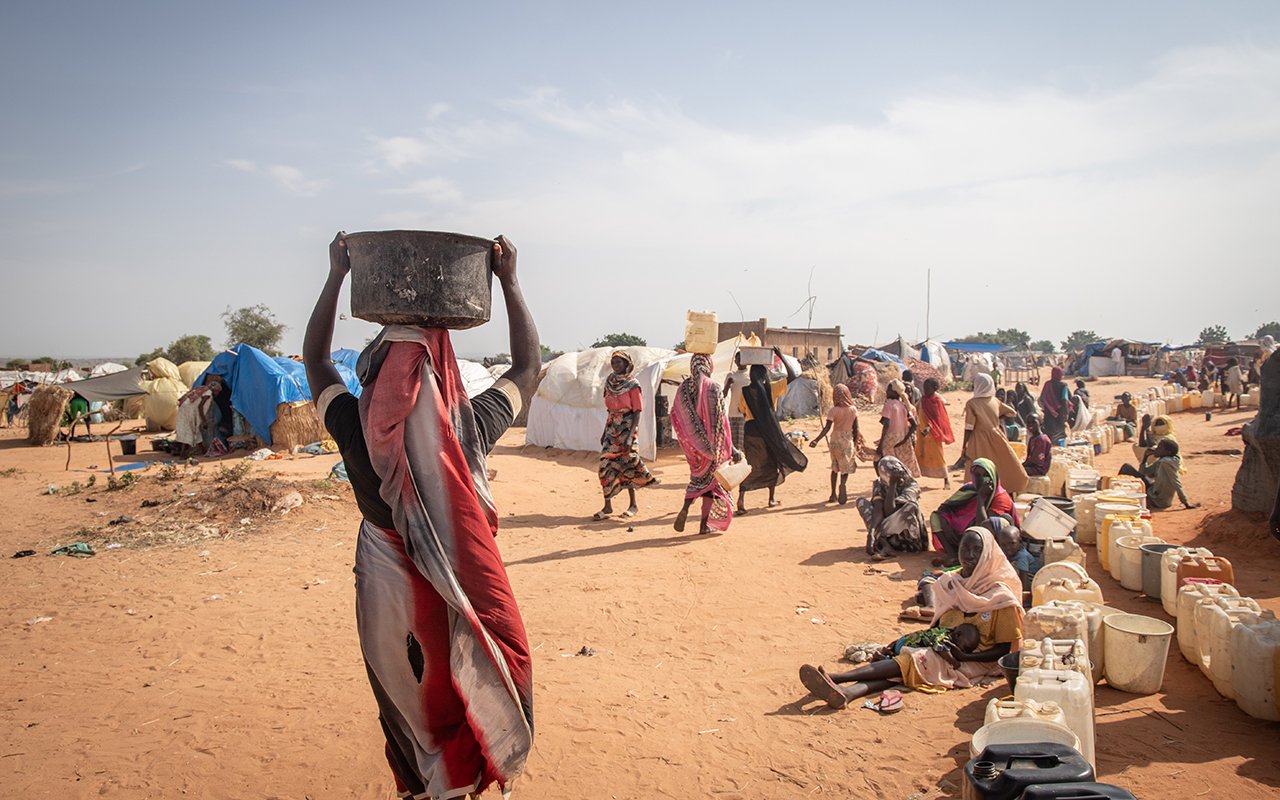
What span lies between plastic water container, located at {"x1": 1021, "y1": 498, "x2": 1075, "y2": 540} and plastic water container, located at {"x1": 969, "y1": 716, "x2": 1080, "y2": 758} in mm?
3519

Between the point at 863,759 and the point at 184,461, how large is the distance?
49.9ft

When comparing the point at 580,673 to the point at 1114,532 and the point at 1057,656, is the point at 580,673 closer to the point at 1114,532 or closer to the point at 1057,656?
the point at 1057,656

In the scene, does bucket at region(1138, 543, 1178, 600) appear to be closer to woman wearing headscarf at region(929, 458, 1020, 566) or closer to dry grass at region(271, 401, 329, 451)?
woman wearing headscarf at region(929, 458, 1020, 566)

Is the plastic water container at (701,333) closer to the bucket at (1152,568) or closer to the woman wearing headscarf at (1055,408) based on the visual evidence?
the bucket at (1152,568)

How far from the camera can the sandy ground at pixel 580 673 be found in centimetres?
355

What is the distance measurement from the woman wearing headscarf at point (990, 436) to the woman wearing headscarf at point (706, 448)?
Answer: 2.89m

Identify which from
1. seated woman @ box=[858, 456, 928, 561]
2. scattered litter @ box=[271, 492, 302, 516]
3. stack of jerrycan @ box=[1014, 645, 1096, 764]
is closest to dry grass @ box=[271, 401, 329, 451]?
scattered litter @ box=[271, 492, 302, 516]

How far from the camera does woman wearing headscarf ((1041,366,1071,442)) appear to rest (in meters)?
13.5

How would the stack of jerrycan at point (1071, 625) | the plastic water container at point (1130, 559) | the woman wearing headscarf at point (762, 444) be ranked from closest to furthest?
the stack of jerrycan at point (1071, 625) → the plastic water container at point (1130, 559) → the woman wearing headscarf at point (762, 444)

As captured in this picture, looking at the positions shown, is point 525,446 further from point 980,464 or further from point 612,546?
point 980,464

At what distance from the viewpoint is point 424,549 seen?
213 cm

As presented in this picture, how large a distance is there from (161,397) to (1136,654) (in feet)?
72.0

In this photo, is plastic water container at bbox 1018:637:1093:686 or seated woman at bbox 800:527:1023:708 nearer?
plastic water container at bbox 1018:637:1093:686

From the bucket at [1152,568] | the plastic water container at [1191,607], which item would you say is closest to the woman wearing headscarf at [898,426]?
the bucket at [1152,568]
